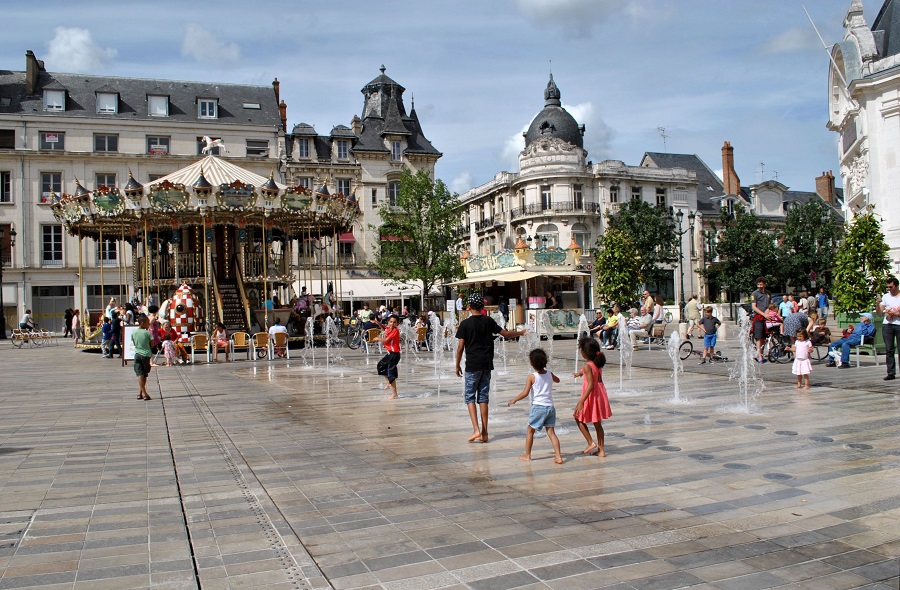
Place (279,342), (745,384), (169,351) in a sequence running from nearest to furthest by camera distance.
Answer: (745,384), (169,351), (279,342)

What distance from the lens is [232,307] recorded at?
1176 inches

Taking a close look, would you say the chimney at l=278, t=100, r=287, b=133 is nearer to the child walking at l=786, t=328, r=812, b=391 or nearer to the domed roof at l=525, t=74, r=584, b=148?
the domed roof at l=525, t=74, r=584, b=148

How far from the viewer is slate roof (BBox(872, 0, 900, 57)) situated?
94.0 feet

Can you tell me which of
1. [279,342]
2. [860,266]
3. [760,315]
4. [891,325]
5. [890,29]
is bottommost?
[279,342]

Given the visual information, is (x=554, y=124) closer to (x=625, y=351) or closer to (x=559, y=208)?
(x=559, y=208)

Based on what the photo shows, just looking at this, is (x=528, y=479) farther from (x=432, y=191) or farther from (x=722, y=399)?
(x=432, y=191)

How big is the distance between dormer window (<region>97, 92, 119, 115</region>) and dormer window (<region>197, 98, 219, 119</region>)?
5.17 m

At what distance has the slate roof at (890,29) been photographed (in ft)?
94.0

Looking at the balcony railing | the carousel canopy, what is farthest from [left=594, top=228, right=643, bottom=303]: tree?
the balcony railing

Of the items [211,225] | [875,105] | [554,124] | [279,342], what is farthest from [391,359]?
[554,124]

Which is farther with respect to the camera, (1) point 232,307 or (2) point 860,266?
(1) point 232,307

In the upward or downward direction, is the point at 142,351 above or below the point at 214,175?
below

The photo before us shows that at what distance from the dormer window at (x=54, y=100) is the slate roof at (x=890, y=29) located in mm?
45702

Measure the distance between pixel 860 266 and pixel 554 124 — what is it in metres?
46.3
